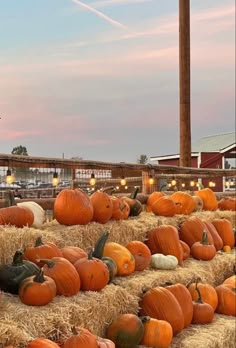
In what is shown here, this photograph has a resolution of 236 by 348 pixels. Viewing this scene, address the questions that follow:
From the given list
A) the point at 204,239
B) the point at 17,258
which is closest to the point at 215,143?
the point at 204,239

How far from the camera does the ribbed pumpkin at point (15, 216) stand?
153 inches

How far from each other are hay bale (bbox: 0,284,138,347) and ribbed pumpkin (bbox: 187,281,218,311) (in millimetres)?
1048

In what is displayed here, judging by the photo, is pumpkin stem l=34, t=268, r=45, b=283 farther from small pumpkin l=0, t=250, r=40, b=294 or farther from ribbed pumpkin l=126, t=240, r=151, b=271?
ribbed pumpkin l=126, t=240, r=151, b=271

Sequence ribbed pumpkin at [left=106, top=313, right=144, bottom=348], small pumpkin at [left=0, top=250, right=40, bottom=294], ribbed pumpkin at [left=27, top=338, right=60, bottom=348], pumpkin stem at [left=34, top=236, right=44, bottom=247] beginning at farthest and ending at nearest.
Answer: pumpkin stem at [left=34, top=236, right=44, bottom=247] < ribbed pumpkin at [left=106, top=313, right=144, bottom=348] < small pumpkin at [left=0, top=250, right=40, bottom=294] < ribbed pumpkin at [left=27, top=338, right=60, bottom=348]

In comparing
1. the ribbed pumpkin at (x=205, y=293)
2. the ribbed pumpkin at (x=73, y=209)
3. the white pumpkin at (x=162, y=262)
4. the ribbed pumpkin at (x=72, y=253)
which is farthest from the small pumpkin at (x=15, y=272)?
the ribbed pumpkin at (x=205, y=293)

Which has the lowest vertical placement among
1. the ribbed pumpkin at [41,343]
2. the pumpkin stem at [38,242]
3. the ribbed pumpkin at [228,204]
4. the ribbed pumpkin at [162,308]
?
the ribbed pumpkin at [162,308]

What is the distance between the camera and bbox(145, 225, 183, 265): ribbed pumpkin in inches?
198

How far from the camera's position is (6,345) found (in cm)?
255

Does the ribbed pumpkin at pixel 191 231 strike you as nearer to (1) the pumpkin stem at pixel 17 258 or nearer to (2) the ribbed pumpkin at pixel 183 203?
(2) the ribbed pumpkin at pixel 183 203

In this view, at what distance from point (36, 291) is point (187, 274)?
2.06 meters

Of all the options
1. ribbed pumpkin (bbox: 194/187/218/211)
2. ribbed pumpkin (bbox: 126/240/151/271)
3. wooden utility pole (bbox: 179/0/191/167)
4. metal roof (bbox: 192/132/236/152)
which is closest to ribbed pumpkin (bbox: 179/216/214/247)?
ribbed pumpkin (bbox: 126/240/151/271)

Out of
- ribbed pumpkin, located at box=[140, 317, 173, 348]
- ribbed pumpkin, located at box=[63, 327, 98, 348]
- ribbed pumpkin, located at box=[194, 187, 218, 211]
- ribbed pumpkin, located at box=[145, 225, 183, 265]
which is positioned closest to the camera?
ribbed pumpkin, located at box=[63, 327, 98, 348]

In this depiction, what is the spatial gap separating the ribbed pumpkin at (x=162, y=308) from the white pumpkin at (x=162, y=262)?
0.61 metres

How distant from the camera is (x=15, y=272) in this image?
3225 millimetres
